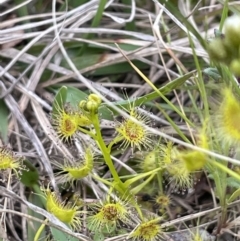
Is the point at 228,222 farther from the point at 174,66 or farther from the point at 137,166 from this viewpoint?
the point at 174,66

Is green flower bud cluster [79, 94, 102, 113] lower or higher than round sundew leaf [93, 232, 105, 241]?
higher

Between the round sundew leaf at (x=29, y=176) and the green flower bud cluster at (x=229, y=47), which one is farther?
the round sundew leaf at (x=29, y=176)

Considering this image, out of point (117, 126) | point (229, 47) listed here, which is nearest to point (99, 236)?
point (117, 126)

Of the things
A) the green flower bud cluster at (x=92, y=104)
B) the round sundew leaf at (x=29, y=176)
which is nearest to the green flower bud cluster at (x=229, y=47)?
the green flower bud cluster at (x=92, y=104)

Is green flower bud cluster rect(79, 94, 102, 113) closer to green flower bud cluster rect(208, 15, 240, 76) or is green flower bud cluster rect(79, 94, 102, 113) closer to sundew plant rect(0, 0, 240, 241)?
sundew plant rect(0, 0, 240, 241)

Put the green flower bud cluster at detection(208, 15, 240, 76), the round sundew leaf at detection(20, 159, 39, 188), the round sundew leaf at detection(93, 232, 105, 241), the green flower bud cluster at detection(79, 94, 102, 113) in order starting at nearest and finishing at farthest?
the green flower bud cluster at detection(208, 15, 240, 76) < the green flower bud cluster at detection(79, 94, 102, 113) < the round sundew leaf at detection(93, 232, 105, 241) < the round sundew leaf at detection(20, 159, 39, 188)

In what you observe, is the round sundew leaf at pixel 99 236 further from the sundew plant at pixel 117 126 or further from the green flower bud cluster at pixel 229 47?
the green flower bud cluster at pixel 229 47

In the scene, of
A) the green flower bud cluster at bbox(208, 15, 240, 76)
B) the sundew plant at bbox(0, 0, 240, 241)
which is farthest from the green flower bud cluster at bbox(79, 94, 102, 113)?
the green flower bud cluster at bbox(208, 15, 240, 76)
